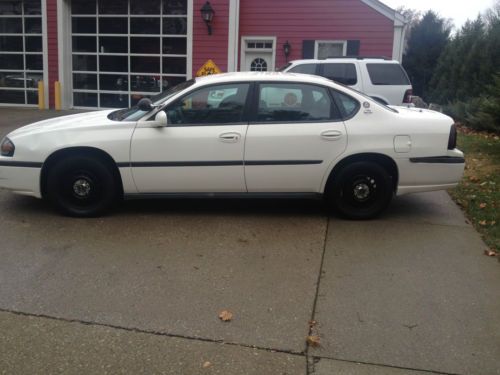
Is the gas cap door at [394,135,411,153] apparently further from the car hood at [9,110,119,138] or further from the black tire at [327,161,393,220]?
the car hood at [9,110,119,138]

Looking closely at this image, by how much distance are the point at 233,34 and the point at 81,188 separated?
37.8 feet

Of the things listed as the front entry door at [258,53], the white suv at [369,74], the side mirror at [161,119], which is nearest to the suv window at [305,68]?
the white suv at [369,74]

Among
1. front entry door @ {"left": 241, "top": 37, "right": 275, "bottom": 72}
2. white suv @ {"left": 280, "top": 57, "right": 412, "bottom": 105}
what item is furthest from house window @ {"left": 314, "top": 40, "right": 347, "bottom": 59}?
white suv @ {"left": 280, "top": 57, "right": 412, "bottom": 105}

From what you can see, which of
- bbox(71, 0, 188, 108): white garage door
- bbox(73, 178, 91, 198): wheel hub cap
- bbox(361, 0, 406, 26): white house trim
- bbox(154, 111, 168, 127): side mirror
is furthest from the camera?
bbox(71, 0, 188, 108): white garage door

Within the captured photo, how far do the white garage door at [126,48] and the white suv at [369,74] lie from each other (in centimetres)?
609

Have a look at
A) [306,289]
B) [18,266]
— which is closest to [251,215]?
[306,289]

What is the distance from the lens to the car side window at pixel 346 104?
18.4ft

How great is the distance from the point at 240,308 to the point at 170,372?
86 cm

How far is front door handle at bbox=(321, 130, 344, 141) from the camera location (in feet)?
18.0

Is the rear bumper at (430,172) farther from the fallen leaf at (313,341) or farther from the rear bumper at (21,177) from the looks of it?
the rear bumper at (21,177)

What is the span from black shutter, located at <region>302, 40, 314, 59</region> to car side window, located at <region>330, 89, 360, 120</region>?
35.2 feet

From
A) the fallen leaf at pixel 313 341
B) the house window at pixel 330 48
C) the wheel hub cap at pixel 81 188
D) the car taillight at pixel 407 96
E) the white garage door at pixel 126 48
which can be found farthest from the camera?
the white garage door at pixel 126 48

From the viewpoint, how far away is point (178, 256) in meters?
4.64

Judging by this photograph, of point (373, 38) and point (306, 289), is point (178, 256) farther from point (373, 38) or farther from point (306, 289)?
point (373, 38)
